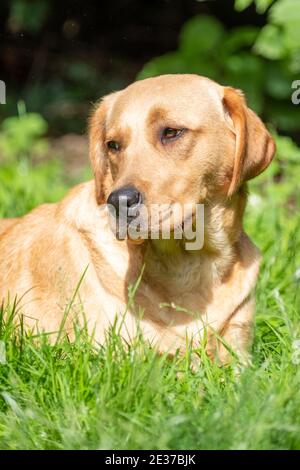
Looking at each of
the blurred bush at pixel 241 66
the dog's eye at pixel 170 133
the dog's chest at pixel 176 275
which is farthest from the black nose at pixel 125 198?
the blurred bush at pixel 241 66

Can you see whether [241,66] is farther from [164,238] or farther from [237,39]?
[164,238]

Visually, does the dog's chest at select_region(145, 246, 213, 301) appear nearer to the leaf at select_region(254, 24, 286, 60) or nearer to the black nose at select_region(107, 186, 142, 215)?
the black nose at select_region(107, 186, 142, 215)

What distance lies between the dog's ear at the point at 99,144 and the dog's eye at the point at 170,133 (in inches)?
16.1

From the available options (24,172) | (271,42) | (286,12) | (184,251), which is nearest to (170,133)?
(184,251)

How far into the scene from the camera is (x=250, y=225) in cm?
588

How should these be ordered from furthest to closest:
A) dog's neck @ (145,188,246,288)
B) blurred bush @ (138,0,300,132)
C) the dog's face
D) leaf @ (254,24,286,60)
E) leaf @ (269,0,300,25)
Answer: blurred bush @ (138,0,300,132), leaf @ (254,24,286,60), leaf @ (269,0,300,25), dog's neck @ (145,188,246,288), the dog's face

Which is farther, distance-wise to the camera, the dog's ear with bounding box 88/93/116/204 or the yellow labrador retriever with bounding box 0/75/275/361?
the dog's ear with bounding box 88/93/116/204

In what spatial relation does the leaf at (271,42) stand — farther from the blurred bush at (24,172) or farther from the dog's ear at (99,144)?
the dog's ear at (99,144)

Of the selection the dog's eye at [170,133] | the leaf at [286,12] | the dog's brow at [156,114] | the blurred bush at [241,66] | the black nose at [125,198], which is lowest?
the blurred bush at [241,66]

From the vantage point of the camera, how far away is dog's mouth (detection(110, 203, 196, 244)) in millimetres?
3537

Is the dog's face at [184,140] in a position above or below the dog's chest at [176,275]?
above

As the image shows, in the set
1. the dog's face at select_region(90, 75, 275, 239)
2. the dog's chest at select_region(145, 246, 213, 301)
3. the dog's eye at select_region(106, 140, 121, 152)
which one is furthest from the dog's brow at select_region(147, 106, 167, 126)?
the dog's chest at select_region(145, 246, 213, 301)

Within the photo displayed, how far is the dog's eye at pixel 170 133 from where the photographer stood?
3746mm

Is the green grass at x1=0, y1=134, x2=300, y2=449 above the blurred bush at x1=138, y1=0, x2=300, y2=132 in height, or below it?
below
